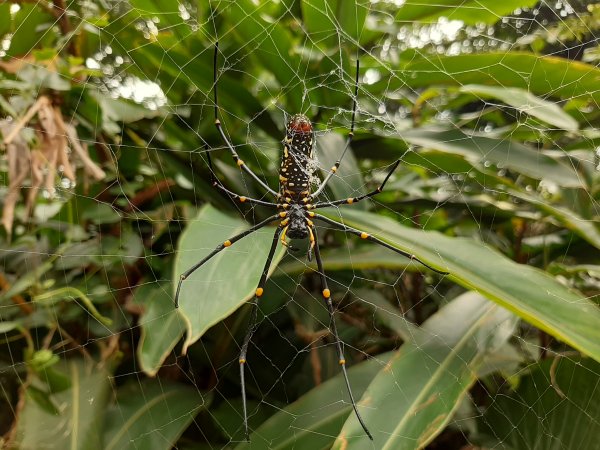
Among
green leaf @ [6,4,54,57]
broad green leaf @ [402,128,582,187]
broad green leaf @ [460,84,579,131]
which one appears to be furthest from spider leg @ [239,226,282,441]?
green leaf @ [6,4,54,57]

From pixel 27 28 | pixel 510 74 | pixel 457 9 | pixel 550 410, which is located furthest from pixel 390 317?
pixel 27 28

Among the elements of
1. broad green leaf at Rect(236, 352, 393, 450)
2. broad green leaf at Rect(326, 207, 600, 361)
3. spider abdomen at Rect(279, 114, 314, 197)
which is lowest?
broad green leaf at Rect(236, 352, 393, 450)

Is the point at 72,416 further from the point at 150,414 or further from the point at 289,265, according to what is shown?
the point at 289,265

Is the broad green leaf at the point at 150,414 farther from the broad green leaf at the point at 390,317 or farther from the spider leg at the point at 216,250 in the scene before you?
the broad green leaf at the point at 390,317

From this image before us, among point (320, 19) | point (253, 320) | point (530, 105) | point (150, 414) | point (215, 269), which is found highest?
point (320, 19)

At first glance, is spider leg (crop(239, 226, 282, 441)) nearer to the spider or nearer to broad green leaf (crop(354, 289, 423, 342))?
the spider

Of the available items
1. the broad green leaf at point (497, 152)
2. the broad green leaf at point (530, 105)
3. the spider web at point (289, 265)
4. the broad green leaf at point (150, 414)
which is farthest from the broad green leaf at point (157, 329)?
the broad green leaf at point (530, 105)
